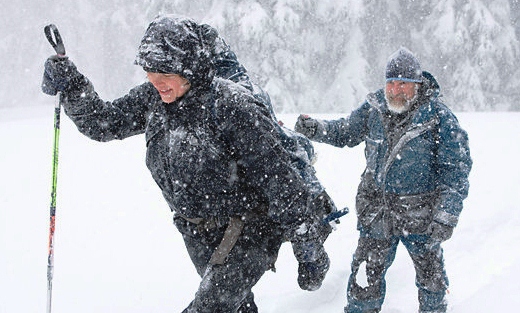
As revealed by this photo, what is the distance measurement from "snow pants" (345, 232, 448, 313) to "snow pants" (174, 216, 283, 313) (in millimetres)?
1427

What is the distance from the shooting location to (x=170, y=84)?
2.57m

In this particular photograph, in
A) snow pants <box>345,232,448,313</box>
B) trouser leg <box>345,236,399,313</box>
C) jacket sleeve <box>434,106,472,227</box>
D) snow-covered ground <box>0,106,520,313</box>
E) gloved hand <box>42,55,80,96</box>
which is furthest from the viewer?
snow-covered ground <box>0,106,520,313</box>

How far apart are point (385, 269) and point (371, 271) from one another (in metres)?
0.11

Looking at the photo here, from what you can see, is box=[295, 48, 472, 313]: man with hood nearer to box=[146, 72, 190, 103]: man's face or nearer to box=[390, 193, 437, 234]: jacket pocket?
box=[390, 193, 437, 234]: jacket pocket

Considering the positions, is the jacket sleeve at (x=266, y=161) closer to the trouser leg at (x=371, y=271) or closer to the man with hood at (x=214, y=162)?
the man with hood at (x=214, y=162)

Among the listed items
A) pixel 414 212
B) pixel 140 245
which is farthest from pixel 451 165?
pixel 140 245

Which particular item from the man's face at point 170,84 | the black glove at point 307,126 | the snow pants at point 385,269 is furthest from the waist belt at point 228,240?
the snow pants at point 385,269

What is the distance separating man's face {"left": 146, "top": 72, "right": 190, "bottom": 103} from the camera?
2.56m

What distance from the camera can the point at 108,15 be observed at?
3281cm

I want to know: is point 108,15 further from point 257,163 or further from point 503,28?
point 257,163

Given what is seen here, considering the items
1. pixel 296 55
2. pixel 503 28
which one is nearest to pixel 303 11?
pixel 296 55

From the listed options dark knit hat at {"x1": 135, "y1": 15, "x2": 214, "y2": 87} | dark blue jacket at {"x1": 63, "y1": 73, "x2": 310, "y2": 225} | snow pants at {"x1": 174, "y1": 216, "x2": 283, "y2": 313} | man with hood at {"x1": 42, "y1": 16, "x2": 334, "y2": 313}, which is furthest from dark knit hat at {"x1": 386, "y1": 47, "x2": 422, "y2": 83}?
dark knit hat at {"x1": 135, "y1": 15, "x2": 214, "y2": 87}

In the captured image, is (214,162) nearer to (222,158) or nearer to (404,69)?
(222,158)

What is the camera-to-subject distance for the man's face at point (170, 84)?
2559 mm
